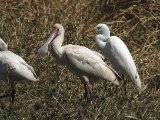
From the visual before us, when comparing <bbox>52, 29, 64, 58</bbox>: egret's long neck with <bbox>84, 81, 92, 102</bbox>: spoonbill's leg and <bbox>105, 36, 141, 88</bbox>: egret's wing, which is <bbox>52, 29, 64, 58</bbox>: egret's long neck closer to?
<bbox>84, 81, 92, 102</bbox>: spoonbill's leg

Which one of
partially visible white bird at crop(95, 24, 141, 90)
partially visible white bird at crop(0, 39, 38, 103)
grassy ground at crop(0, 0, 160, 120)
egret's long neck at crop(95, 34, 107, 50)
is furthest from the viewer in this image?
egret's long neck at crop(95, 34, 107, 50)

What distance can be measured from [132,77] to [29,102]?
1238mm

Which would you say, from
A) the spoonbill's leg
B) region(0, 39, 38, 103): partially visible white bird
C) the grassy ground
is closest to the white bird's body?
region(0, 39, 38, 103): partially visible white bird

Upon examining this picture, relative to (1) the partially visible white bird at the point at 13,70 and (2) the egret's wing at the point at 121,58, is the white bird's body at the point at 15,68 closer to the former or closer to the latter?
(1) the partially visible white bird at the point at 13,70

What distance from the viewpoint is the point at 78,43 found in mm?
9547

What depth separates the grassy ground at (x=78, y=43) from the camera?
23.8 ft

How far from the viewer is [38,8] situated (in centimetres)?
1072

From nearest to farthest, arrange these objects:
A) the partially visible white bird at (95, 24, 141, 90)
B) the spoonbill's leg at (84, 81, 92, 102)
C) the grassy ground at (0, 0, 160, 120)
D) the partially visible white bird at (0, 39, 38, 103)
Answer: the grassy ground at (0, 0, 160, 120) < the partially visible white bird at (0, 39, 38, 103) < the spoonbill's leg at (84, 81, 92, 102) < the partially visible white bird at (95, 24, 141, 90)

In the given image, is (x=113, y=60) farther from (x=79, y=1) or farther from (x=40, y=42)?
(x=79, y=1)

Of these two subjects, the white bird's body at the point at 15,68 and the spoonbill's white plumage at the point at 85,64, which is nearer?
the white bird's body at the point at 15,68

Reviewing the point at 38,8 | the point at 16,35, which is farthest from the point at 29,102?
the point at 38,8

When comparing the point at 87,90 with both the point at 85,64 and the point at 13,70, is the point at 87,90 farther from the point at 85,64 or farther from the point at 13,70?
the point at 13,70

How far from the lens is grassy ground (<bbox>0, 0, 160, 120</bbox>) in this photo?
725 centimetres

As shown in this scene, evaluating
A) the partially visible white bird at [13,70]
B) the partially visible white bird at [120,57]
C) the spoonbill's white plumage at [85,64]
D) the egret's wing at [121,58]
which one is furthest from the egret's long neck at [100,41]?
the partially visible white bird at [13,70]
